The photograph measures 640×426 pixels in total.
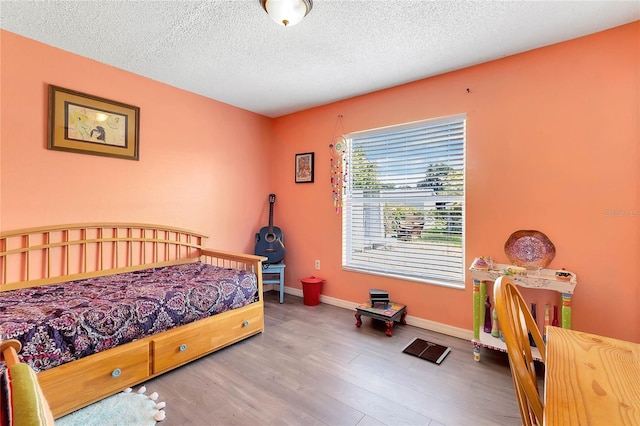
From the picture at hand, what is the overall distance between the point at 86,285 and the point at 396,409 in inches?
90.1

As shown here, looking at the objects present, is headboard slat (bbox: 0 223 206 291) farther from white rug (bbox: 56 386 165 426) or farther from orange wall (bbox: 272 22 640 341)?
orange wall (bbox: 272 22 640 341)

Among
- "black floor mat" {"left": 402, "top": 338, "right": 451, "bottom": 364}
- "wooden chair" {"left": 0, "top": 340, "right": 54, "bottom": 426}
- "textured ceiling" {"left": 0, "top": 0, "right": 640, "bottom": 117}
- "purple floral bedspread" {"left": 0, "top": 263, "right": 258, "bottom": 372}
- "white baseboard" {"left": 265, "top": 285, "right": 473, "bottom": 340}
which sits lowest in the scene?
"black floor mat" {"left": 402, "top": 338, "right": 451, "bottom": 364}

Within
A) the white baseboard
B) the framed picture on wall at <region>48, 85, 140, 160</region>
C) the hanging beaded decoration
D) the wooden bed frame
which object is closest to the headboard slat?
the wooden bed frame

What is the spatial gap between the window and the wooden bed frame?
1257 mm

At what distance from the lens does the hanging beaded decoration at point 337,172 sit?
331cm

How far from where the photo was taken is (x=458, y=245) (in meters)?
2.58

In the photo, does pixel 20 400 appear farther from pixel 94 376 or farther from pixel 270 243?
pixel 270 243

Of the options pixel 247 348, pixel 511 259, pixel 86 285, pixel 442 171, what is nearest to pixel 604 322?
pixel 511 259

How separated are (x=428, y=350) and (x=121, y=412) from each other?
204cm

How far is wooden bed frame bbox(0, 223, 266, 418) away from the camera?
5.19 feet

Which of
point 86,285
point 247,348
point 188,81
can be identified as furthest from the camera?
point 188,81

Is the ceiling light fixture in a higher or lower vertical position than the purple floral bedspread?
higher

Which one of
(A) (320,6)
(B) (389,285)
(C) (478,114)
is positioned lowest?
(B) (389,285)

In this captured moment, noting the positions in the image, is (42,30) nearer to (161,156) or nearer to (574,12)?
(161,156)
